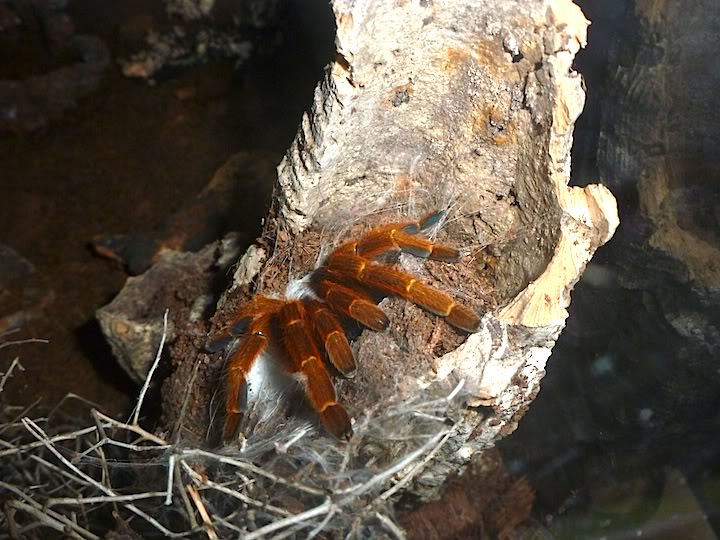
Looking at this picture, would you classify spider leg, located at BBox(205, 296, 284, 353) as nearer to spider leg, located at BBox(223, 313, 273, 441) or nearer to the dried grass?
spider leg, located at BBox(223, 313, 273, 441)

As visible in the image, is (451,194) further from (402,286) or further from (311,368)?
(311,368)

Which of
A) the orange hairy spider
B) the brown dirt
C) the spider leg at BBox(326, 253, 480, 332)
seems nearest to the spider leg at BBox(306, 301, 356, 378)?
the orange hairy spider

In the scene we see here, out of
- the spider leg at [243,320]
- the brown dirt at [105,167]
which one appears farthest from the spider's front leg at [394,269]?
the brown dirt at [105,167]

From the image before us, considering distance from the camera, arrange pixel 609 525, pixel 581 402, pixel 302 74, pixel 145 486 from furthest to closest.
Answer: pixel 302 74 < pixel 581 402 < pixel 609 525 < pixel 145 486

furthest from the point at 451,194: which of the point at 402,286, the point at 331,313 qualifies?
the point at 331,313

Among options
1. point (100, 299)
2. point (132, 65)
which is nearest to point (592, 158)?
point (100, 299)

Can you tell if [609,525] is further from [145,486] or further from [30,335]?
[30,335]
